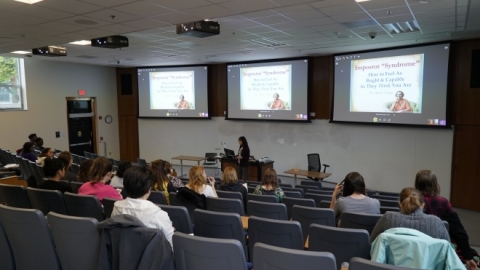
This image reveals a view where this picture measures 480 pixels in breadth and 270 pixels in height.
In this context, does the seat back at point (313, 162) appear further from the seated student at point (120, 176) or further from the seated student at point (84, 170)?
the seated student at point (84, 170)

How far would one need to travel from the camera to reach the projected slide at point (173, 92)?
39.6 feet

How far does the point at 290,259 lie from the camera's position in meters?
1.87

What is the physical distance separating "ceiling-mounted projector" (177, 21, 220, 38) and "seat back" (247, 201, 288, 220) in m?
3.20

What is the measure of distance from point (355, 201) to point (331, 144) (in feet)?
21.6

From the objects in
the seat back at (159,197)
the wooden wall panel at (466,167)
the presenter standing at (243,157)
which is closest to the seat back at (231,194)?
the seat back at (159,197)

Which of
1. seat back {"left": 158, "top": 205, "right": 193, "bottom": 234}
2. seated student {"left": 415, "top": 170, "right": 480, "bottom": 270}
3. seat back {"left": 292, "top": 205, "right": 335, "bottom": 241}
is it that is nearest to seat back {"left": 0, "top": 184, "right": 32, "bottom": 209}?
seat back {"left": 158, "top": 205, "right": 193, "bottom": 234}

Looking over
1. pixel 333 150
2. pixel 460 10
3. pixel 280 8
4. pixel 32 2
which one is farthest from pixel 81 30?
pixel 333 150

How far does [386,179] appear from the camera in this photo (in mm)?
8906

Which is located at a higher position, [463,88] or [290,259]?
[463,88]

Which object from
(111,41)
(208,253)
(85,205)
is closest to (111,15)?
(111,41)

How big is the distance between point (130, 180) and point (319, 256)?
1407mm

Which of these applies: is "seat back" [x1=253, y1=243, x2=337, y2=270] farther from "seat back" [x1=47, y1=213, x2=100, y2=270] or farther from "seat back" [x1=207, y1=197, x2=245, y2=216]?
"seat back" [x1=207, y1=197, x2=245, y2=216]

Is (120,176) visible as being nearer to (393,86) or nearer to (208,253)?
(208,253)

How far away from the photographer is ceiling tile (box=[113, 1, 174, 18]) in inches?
178
